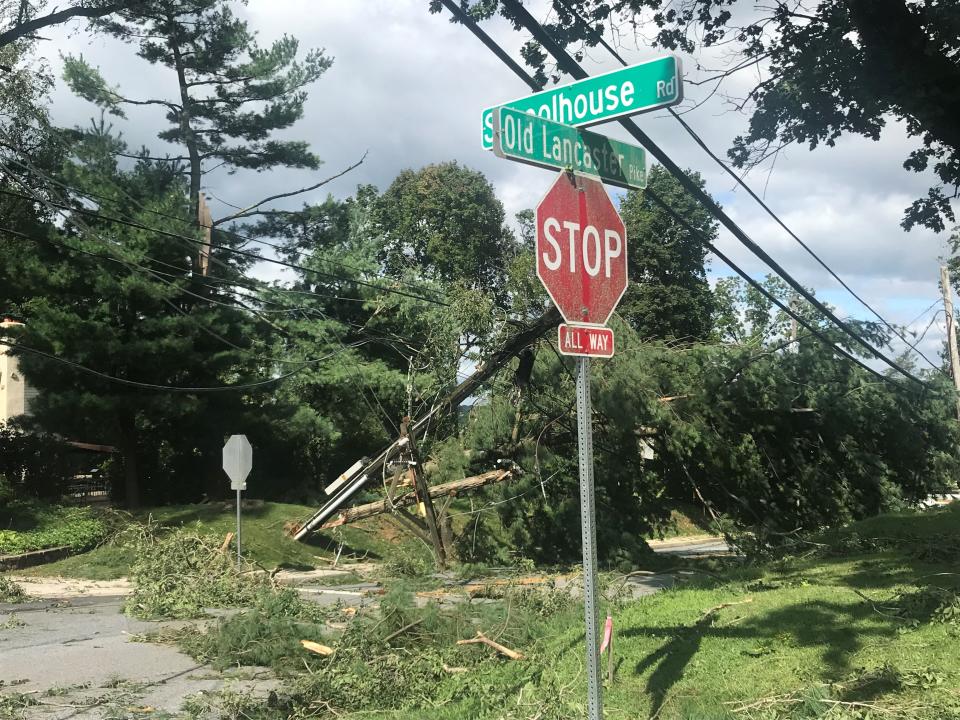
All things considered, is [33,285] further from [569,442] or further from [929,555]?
[929,555]

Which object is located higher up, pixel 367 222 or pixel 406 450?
pixel 367 222

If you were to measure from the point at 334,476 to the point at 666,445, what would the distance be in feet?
57.9

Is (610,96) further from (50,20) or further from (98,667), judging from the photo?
(50,20)

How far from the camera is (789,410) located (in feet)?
53.2

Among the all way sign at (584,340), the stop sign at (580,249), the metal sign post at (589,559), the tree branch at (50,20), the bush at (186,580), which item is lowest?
the bush at (186,580)

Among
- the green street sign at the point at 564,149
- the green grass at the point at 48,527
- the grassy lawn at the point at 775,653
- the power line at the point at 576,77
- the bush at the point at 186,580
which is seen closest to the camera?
the green street sign at the point at 564,149

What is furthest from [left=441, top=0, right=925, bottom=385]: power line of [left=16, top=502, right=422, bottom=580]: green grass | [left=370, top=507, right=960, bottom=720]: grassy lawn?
[left=16, top=502, right=422, bottom=580]: green grass

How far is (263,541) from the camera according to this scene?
1966 cm

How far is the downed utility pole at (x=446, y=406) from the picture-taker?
14719 mm

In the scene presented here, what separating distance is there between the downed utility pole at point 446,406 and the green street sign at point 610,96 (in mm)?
8913

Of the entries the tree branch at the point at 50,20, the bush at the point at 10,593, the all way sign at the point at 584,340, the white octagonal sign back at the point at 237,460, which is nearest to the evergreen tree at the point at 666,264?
the tree branch at the point at 50,20

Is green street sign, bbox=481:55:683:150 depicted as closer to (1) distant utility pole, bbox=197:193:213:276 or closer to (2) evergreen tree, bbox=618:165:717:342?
(1) distant utility pole, bbox=197:193:213:276

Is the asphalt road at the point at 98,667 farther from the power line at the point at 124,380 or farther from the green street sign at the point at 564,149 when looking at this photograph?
the power line at the point at 124,380

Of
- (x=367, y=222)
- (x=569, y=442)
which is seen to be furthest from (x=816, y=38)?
(x=367, y=222)
